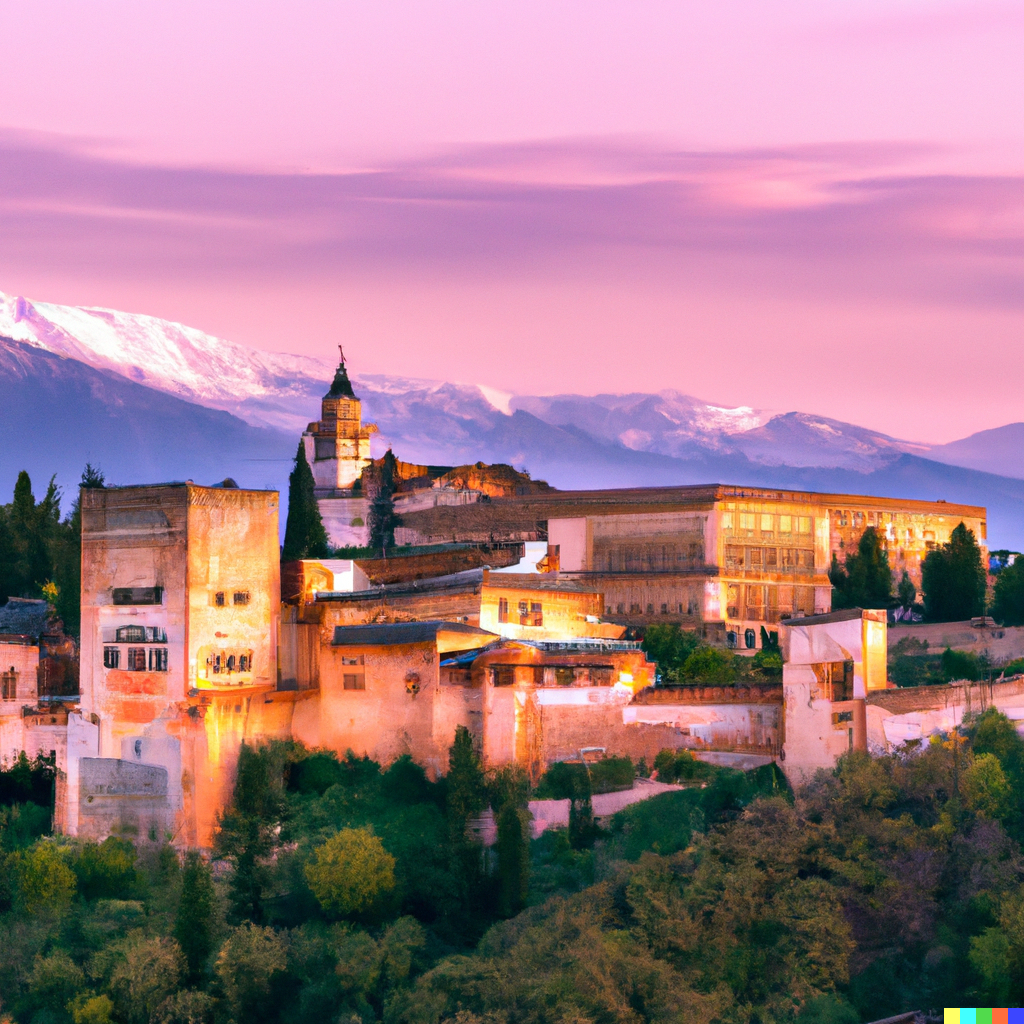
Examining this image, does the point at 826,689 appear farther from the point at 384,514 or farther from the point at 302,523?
the point at 384,514

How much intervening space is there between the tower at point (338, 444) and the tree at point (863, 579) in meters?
18.2

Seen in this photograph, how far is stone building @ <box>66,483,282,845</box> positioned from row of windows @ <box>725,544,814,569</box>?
1808cm

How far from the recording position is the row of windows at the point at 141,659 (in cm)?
4634

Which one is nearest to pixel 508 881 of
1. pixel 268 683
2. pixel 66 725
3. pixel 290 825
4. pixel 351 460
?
pixel 290 825

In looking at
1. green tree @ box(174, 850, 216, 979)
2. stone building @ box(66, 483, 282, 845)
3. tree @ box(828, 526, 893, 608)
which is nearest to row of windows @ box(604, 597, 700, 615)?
tree @ box(828, 526, 893, 608)

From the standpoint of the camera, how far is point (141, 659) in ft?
153

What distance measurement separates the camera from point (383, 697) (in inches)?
1836

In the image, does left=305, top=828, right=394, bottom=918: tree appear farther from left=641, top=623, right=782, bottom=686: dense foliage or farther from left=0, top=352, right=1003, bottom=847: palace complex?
left=641, top=623, right=782, bottom=686: dense foliage

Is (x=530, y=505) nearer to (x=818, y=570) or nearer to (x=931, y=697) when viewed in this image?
(x=818, y=570)

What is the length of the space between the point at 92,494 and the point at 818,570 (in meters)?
25.3

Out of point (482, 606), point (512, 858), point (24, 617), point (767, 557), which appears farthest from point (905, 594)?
point (24, 617)

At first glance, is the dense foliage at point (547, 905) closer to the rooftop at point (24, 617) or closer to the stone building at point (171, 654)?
the stone building at point (171, 654)

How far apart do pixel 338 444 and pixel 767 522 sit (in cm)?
1766

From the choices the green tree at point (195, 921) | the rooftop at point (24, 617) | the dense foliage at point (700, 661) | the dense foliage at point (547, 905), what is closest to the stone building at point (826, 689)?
the dense foliage at point (547, 905)
